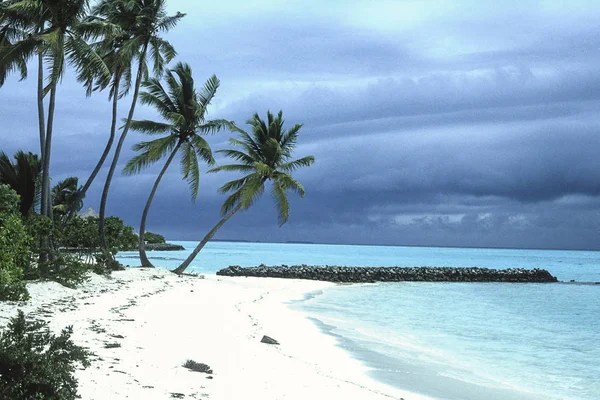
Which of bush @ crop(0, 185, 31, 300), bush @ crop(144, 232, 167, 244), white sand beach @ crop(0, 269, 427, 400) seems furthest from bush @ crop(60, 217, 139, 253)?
bush @ crop(144, 232, 167, 244)

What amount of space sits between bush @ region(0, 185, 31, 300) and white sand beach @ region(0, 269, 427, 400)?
1.23 ft

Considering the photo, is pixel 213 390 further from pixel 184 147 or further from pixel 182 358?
pixel 184 147

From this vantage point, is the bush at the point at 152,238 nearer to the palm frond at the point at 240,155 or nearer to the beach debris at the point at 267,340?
the palm frond at the point at 240,155

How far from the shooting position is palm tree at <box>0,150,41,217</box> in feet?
71.3

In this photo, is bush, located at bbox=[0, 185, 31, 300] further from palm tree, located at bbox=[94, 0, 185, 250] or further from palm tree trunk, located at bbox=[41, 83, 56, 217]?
palm tree, located at bbox=[94, 0, 185, 250]

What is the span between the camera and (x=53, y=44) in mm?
17547

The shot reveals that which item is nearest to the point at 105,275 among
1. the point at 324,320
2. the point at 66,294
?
the point at 66,294

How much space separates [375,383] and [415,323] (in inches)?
391

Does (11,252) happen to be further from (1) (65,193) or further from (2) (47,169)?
(1) (65,193)

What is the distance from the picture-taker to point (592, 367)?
12.1 metres

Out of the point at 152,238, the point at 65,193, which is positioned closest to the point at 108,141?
the point at 65,193

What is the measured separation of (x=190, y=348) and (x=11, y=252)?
608 centimetres

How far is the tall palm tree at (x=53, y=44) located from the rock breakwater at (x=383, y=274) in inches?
689

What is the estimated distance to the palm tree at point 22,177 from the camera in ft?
71.3
